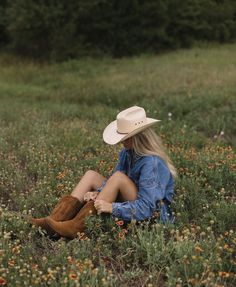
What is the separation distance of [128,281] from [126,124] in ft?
4.81

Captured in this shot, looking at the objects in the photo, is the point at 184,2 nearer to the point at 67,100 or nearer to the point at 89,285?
the point at 67,100

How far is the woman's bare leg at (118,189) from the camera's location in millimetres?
4418

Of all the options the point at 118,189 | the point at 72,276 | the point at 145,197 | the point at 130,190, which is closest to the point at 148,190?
the point at 145,197

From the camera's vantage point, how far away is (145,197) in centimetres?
432

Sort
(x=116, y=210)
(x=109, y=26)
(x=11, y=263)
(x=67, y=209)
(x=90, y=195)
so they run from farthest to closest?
(x=109, y=26) → (x=90, y=195) → (x=67, y=209) → (x=116, y=210) → (x=11, y=263)

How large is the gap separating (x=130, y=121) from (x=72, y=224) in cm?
107

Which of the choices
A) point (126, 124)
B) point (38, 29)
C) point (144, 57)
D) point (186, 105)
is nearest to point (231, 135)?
point (186, 105)

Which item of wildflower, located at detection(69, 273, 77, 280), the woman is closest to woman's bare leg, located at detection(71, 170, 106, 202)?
the woman

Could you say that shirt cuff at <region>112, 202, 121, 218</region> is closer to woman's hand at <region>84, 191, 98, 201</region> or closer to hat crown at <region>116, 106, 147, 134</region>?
woman's hand at <region>84, 191, 98, 201</region>

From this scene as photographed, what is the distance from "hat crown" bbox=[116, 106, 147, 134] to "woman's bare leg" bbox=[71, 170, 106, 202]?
609 mm

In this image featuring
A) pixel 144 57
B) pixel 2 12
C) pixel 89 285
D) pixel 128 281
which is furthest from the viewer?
pixel 2 12

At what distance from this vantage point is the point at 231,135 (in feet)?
27.6

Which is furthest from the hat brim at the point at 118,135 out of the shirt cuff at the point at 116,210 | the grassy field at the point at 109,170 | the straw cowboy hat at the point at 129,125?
the grassy field at the point at 109,170

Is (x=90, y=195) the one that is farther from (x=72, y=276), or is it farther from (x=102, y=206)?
(x=72, y=276)
